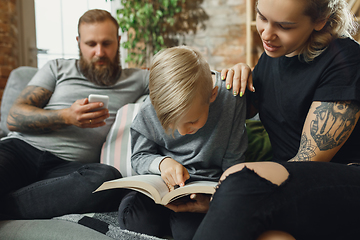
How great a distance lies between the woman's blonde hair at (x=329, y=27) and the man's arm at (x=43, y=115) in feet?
2.77

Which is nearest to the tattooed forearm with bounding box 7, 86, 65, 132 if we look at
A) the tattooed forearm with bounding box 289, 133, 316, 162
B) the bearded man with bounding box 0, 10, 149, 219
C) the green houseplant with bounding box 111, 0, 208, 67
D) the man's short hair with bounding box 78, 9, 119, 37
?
the bearded man with bounding box 0, 10, 149, 219

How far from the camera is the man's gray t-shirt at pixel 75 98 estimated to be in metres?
1.30

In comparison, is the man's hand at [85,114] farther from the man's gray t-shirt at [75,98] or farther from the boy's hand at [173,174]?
the boy's hand at [173,174]

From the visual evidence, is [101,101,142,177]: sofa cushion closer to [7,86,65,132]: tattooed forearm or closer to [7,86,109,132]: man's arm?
[7,86,109,132]: man's arm

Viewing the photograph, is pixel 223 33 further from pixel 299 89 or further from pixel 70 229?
pixel 70 229

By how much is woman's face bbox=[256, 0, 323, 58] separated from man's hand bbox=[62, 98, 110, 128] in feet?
2.42

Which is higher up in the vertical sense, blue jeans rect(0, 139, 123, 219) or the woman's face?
the woman's face

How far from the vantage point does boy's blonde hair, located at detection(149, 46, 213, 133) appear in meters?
0.75

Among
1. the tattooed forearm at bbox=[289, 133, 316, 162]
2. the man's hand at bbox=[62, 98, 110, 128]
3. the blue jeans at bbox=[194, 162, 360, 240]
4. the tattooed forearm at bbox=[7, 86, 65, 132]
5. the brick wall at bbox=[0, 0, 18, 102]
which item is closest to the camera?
the blue jeans at bbox=[194, 162, 360, 240]

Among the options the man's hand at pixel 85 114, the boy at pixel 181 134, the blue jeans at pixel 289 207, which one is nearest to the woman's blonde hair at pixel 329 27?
the boy at pixel 181 134

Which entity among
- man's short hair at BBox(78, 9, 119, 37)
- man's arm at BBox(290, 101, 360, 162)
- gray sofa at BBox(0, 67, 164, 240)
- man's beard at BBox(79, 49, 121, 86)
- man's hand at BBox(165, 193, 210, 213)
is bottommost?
gray sofa at BBox(0, 67, 164, 240)

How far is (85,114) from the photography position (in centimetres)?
117

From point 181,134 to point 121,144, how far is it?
47cm

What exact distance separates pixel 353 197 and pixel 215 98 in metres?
0.51
